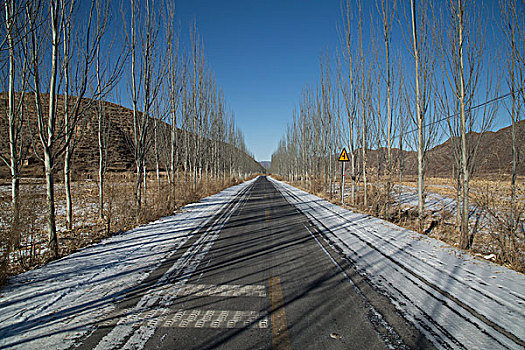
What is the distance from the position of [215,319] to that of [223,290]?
827 mm

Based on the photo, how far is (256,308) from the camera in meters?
3.51

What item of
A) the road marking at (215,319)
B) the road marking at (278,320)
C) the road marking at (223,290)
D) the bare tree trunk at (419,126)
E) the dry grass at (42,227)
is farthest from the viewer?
the bare tree trunk at (419,126)

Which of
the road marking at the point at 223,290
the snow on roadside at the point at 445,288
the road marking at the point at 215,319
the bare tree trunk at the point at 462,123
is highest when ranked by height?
the bare tree trunk at the point at 462,123

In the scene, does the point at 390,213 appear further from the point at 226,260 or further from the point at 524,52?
the point at 226,260

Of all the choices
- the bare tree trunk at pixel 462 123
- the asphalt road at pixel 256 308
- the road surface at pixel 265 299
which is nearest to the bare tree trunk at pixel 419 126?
the bare tree trunk at pixel 462 123

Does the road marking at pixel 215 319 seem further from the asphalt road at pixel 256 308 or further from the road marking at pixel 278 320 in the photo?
the road marking at pixel 278 320

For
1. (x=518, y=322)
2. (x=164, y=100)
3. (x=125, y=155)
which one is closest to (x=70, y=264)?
(x=518, y=322)

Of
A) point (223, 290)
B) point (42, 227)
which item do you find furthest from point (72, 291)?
point (42, 227)

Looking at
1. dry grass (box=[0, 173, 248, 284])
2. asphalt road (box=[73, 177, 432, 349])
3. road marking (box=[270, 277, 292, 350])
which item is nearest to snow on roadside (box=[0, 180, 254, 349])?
asphalt road (box=[73, 177, 432, 349])

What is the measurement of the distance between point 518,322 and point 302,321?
262 centimetres

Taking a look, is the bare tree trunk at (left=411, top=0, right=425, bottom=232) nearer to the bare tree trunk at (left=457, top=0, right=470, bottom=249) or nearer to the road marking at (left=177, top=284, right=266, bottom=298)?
the bare tree trunk at (left=457, top=0, right=470, bottom=249)

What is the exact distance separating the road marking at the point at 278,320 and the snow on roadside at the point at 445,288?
155cm

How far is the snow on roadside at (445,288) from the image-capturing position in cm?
300

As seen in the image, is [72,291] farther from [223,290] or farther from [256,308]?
[256,308]
